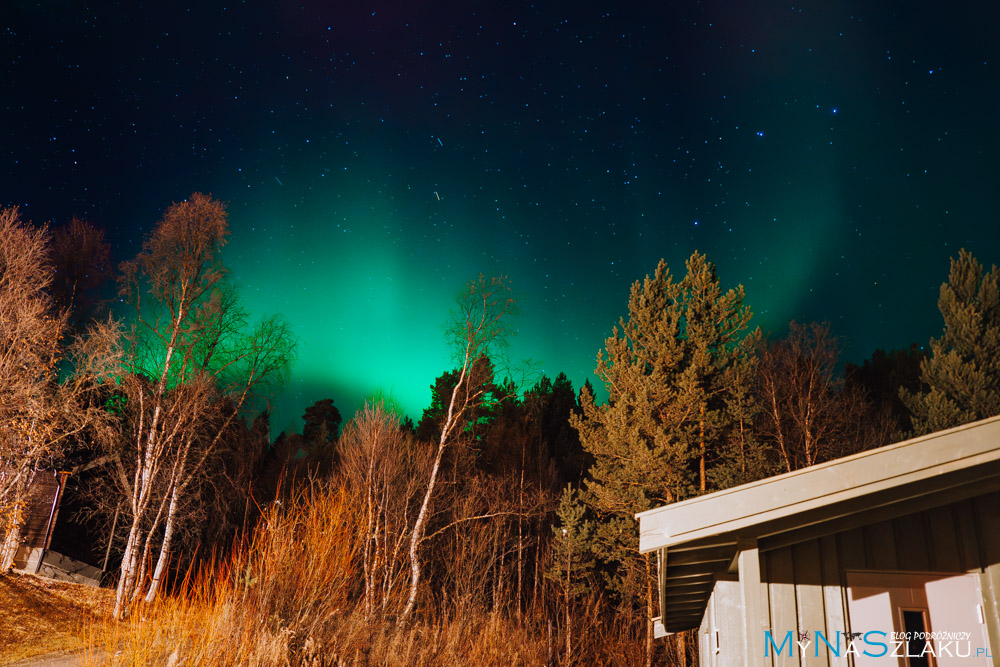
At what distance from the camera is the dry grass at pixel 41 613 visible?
10.2 m

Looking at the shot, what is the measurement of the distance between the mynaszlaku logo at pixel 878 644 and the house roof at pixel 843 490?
0.81 meters

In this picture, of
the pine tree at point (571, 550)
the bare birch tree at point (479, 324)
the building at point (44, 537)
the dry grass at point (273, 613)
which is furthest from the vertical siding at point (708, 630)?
the building at point (44, 537)

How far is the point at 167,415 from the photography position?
47.9ft

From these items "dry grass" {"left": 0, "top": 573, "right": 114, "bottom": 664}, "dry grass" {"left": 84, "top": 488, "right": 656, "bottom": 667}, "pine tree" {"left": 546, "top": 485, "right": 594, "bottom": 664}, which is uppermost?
"pine tree" {"left": 546, "top": 485, "right": 594, "bottom": 664}

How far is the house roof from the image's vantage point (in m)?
4.02

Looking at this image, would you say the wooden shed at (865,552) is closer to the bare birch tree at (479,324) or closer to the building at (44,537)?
the bare birch tree at (479,324)

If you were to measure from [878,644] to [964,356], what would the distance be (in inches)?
625

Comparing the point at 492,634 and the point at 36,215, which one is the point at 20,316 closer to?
the point at 36,215

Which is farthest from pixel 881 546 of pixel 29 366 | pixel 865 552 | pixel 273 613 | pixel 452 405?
pixel 29 366

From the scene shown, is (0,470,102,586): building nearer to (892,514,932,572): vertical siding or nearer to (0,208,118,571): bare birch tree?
(0,208,118,571): bare birch tree

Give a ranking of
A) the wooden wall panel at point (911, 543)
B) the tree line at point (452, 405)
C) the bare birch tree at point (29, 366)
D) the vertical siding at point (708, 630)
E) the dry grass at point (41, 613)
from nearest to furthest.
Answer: the wooden wall panel at point (911, 543) < the vertical siding at point (708, 630) < the dry grass at point (41, 613) < the bare birch tree at point (29, 366) < the tree line at point (452, 405)

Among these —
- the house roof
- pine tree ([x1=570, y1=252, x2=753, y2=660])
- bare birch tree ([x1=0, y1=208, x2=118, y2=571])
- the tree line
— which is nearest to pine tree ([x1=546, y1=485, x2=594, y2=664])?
the tree line

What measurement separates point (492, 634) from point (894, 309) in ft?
119

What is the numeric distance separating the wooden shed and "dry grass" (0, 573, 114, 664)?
898cm
